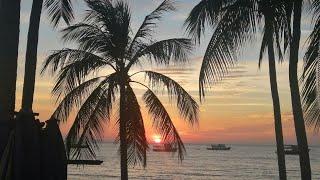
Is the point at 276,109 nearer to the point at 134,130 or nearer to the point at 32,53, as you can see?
the point at 134,130

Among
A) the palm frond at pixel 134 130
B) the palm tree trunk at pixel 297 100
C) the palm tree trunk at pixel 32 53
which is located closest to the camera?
the palm tree trunk at pixel 32 53

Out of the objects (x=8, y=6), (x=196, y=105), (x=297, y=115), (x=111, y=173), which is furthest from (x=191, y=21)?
(x=111, y=173)

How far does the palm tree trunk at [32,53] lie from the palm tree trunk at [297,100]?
17.9ft

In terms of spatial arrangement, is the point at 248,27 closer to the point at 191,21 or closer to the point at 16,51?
the point at 191,21

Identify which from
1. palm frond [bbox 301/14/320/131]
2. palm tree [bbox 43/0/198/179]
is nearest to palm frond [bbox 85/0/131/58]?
palm tree [bbox 43/0/198/179]

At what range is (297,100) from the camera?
1007 cm

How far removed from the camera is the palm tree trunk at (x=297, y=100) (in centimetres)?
988

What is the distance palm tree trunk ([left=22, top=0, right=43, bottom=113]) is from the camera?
22.4ft

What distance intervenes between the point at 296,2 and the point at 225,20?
1716mm

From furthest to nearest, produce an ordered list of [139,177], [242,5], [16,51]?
[139,177] → [242,5] → [16,51]

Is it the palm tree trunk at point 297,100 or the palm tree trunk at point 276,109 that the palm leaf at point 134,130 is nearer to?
the palm tree trunk at point 276,109

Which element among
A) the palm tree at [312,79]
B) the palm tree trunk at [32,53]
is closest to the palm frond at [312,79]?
the palm tree at [312,79]

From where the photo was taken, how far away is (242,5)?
→ 1116cm

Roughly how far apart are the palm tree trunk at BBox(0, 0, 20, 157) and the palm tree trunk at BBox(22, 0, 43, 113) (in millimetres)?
726
